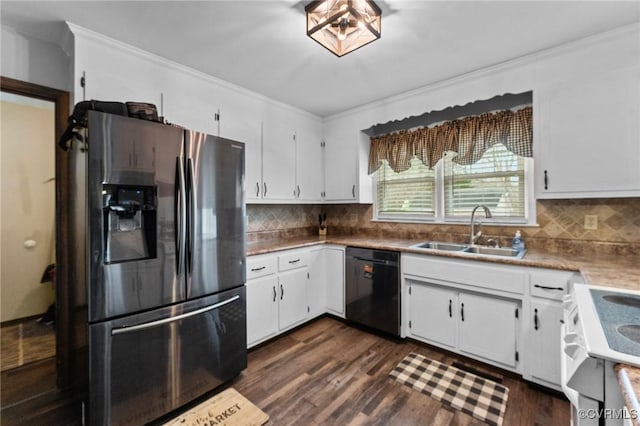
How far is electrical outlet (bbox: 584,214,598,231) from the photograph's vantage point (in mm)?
2098

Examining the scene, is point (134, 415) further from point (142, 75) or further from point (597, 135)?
point (597, 135)

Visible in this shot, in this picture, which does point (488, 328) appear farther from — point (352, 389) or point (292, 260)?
point (292, 260)

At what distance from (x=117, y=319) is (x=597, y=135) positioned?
10.5ft

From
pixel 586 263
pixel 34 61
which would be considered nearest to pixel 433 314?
pixel 586 263

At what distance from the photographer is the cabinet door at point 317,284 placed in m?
2.95

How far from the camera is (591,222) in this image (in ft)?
6.93

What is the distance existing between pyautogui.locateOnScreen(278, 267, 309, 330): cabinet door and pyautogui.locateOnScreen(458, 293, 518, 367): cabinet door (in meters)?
1.46

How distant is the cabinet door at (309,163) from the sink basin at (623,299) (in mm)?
2606

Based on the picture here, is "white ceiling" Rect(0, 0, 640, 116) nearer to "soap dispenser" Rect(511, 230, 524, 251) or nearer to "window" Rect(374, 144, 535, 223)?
"window" Rect(374, 144, 535, 223)

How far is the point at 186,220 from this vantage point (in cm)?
168

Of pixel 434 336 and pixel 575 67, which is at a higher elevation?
pixel 575 67

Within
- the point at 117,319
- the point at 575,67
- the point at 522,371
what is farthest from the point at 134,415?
the point at 575,67

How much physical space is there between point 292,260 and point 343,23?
1997 mm

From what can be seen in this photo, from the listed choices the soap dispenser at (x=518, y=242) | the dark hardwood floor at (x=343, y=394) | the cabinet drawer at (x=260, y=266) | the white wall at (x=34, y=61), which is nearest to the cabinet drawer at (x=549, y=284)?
the soap dispenser at (x=518, y=242)
